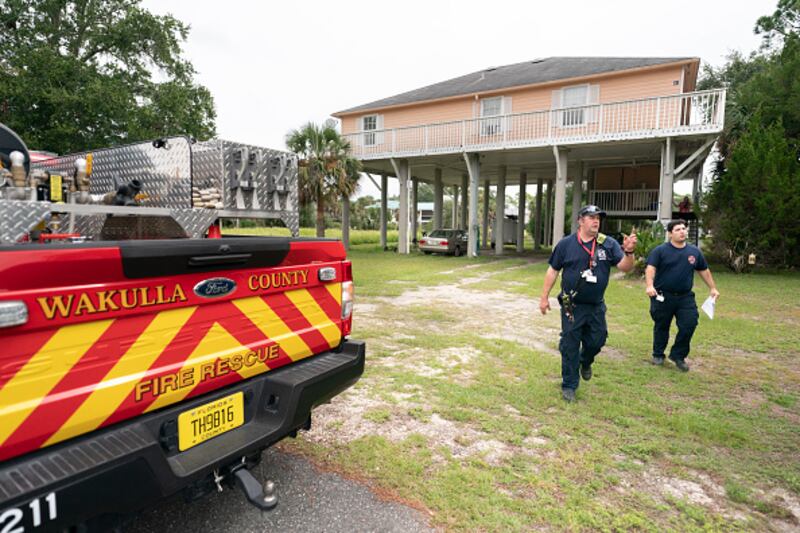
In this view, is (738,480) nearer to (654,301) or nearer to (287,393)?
(654,301)

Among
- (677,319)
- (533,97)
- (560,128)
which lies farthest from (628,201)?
(677,319)

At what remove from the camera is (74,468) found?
1354 millimetres

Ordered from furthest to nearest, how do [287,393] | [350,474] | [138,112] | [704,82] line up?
[704,82] < [138,112] < [350,474] < [287,393]

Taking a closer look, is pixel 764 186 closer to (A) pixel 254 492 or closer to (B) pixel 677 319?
(B) pixel 677 319

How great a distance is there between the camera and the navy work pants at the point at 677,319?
459 cm

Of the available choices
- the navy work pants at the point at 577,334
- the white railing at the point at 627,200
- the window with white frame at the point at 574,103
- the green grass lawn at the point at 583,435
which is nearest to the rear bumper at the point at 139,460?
the green grass lawn at the point at 583,435

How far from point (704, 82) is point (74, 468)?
3708 cm

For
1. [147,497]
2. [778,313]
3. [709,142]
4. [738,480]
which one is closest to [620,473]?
[738,480]

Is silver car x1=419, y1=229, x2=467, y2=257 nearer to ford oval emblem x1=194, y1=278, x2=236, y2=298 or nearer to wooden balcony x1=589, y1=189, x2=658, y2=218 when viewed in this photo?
Result: wooden balcony x1=589, y1=189, x2=658, y2=218

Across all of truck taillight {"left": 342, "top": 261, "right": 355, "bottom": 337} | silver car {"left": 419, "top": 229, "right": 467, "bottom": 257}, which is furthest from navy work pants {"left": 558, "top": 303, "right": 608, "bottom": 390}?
silver car {"left": 419, "top": 229, "right": 467, "bottom": 257}

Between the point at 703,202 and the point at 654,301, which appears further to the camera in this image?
the point at 703,202

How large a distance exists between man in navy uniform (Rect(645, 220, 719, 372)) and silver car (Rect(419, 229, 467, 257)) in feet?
48.0

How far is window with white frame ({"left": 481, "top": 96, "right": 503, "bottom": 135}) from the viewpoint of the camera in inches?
709

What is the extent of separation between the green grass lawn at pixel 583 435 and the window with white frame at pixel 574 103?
11.7m
